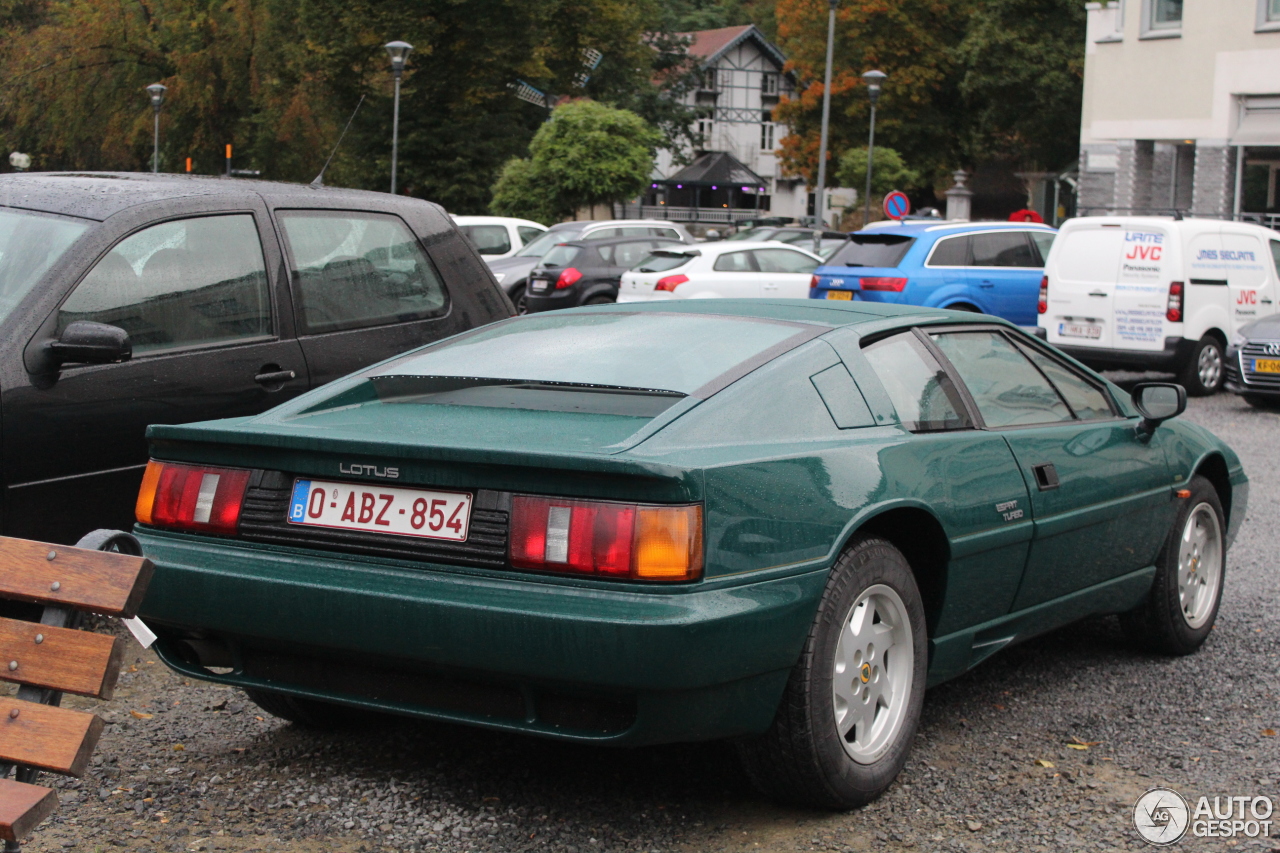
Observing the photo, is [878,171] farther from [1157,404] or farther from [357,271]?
[1157,404]

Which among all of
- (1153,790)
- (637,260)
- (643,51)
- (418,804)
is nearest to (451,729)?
(418,804)

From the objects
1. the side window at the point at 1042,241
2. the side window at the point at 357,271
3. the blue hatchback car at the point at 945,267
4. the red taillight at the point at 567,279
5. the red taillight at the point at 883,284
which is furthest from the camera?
the red taillight at the point at 567,279

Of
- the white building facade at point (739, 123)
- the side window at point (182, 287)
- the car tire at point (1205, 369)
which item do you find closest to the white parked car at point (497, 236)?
the car tire at point (1205, 369)

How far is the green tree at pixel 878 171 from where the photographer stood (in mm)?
50594

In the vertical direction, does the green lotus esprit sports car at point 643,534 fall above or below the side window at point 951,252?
below

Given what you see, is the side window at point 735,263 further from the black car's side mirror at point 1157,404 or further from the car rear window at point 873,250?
the black car's side mirror at point 1157,404

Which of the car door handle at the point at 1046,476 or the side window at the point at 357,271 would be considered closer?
the car door handle at the point at 1046,476

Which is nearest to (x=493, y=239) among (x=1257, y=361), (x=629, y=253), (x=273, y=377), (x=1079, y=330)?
(x=629, y=253)

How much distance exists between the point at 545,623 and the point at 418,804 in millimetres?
876

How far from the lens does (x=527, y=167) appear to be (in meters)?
43.0

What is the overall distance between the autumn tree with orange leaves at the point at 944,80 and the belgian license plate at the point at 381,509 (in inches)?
1993

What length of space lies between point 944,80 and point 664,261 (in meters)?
42.4

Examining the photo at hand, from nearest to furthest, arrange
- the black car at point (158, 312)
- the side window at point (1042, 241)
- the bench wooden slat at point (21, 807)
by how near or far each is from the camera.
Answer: the bench wooden slat at point (21, 807) → the black car at point (158, 312) → the side window at point (1042, 241)

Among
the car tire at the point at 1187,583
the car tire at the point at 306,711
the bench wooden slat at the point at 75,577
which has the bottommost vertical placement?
the car tire at the point at 306,711
